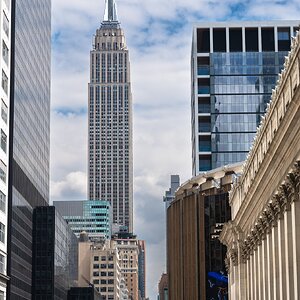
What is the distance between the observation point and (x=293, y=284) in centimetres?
5384

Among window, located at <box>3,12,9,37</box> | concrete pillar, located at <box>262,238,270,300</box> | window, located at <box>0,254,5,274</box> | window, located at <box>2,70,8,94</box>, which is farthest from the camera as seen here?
window, located at <box>3,12,9,37</box>

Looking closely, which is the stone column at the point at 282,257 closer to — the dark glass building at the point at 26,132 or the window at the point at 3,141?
the window at the point at 3,141

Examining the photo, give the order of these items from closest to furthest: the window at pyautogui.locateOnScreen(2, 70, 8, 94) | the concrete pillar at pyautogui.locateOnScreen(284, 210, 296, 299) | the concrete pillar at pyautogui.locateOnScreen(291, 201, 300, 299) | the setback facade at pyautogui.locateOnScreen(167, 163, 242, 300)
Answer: the concrete pillar at pyautogui.locateOnScreen(291, 201, 300, 299), the concrete pillar at pyautogui.locateOnScreen(284, 210, 296, 299), the window at pyautogui.locateOnScreen(2, 70, 8, 94), the setback facade at pyautogui.locateOnScreen(167, 163, 242, 300)

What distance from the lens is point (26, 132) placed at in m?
160

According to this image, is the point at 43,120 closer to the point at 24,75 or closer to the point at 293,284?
the point at 24,75

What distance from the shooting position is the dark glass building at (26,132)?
144 m

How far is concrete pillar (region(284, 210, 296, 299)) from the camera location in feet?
178

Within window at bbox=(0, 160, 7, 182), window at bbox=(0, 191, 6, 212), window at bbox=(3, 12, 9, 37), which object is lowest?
window at bbox=(0, 191, 6, 212)

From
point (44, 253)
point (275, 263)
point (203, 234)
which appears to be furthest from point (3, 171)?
point (275, 263)

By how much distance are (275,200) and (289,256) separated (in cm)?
483

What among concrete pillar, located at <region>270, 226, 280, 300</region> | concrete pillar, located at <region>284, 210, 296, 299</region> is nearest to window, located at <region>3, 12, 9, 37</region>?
concrete pillar, located at <region>270, 226, 280, 300</region>

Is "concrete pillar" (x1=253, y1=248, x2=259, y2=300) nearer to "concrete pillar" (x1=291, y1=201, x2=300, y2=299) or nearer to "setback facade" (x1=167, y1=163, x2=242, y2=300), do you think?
"concrete pillar" (x1=291, y1=201, x2=300, y2=299)

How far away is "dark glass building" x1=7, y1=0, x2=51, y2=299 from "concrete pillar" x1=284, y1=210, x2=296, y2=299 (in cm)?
8596

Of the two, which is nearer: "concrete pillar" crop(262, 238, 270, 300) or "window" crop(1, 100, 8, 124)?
"concrete pillar" crop(262, 238, 270, 300)
